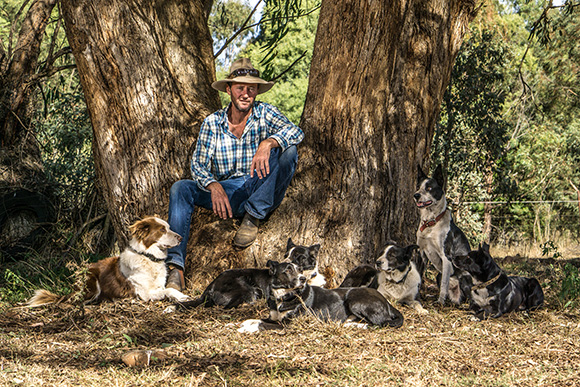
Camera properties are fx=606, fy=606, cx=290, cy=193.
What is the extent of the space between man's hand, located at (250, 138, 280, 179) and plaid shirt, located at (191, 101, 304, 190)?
255mm

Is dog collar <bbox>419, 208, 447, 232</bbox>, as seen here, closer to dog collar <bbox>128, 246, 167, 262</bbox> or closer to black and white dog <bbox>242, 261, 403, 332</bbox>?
black and white dog <bbox>242, 261, 403, 332</bbox>

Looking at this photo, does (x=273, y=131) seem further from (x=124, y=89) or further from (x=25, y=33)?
(x=25, y=33)

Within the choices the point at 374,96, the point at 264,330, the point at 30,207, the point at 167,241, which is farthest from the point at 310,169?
the point at 30,207

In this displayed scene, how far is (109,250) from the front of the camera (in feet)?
32.2

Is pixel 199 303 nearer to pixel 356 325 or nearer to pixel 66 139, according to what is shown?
pixel 356 325

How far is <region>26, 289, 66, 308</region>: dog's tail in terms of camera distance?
6445mm

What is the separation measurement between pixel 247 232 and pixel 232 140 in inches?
40.5

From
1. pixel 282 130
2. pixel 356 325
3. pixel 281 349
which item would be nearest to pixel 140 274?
pixel 282 130

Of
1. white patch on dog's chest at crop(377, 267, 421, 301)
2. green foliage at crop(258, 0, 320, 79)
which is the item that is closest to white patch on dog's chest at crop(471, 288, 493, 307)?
white patch on dog's chest at crop(377, 267, 421, 301)

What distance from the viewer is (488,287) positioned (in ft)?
19.0

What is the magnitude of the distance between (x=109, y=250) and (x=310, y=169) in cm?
452

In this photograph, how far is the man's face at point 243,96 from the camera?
6.62 m

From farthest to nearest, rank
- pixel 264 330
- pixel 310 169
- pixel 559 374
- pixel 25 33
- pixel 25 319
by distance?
pixel 25 33 < pixel 310 169 < pixel 25 319 < pixel 264 330 < pixel 559 374

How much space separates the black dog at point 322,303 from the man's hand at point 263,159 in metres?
1.31
